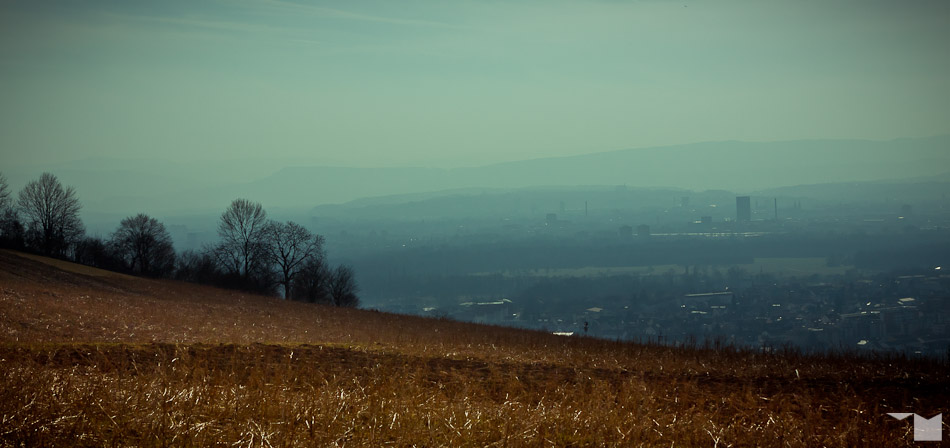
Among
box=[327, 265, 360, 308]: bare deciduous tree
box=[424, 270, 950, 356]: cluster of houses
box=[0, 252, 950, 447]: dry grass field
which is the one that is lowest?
box=[424, 270, 950, 356]: cluster of houses

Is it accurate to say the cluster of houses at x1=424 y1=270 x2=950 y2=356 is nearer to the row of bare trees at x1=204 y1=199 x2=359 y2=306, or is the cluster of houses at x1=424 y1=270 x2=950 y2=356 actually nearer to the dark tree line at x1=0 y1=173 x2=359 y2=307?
the row of bare trees at x1=204 y1=199 x2=359 y2=306

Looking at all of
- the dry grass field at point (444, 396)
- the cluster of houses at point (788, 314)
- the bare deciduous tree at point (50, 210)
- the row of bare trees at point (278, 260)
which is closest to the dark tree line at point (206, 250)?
the bare deciduous tree at point (50, 210)

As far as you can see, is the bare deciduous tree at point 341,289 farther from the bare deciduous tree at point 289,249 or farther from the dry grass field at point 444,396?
the dry grass field at point 444,396

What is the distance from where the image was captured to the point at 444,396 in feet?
29.4

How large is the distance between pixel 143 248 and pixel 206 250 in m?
9.10

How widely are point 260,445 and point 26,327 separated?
18678 millimetres

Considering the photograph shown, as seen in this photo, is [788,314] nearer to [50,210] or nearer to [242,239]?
[242,239]

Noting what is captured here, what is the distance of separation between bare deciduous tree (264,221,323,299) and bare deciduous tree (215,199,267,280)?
1.17 meters

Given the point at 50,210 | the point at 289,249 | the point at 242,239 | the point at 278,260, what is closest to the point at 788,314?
the point at 289,249

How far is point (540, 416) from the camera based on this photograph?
765cm

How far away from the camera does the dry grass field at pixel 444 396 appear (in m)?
6.45

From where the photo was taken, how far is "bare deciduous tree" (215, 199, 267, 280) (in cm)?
7538

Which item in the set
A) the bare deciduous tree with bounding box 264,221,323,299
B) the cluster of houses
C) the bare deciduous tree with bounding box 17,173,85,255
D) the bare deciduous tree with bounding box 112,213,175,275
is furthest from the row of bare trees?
the bare deciduous tree with bounding box 17,173,85,255

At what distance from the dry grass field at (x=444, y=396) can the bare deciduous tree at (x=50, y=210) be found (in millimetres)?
69536
